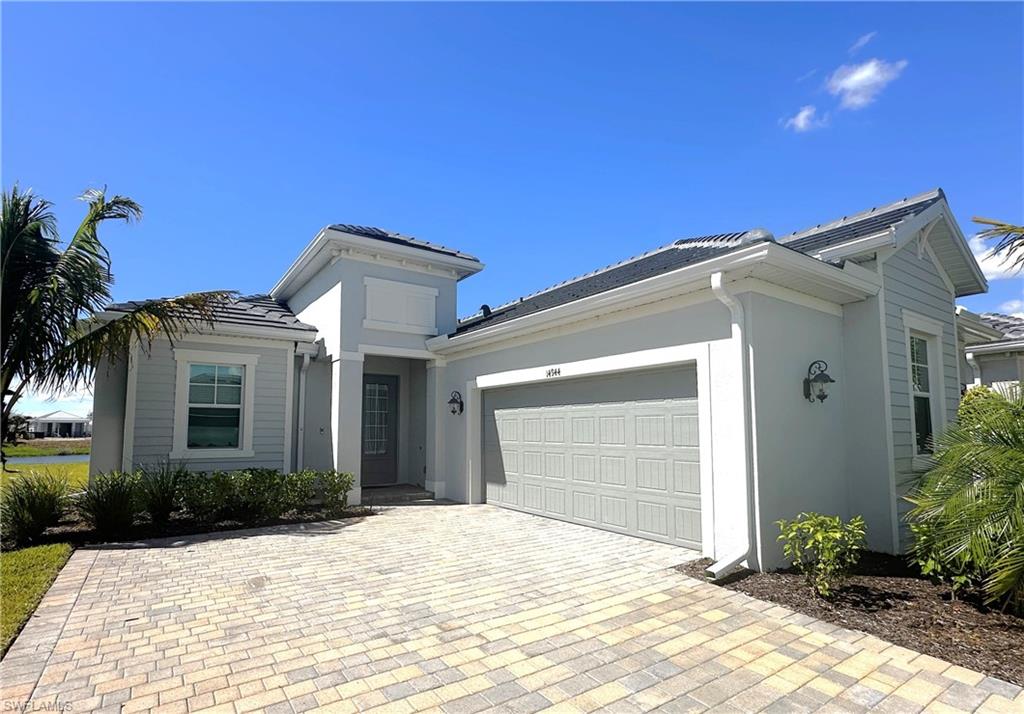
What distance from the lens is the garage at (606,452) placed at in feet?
22.0

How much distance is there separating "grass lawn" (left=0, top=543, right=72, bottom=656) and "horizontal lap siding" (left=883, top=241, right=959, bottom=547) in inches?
359

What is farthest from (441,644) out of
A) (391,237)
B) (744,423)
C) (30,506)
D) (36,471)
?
(391,237)

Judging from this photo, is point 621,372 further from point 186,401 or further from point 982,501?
point 186,401

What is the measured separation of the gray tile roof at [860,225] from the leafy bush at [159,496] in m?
9.94

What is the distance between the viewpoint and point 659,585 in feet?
17.1

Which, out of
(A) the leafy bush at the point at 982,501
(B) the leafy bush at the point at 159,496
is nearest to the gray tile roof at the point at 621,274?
(A) the leafy bush at the point at 982,501

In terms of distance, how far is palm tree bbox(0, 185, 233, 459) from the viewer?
739cm

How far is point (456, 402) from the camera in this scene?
35.9 ft

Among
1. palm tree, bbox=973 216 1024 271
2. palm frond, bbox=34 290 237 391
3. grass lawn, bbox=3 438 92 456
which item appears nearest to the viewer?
palm tree, bbox=973 216 1024 271

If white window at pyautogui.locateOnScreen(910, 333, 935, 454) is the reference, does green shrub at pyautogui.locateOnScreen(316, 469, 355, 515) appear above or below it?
below

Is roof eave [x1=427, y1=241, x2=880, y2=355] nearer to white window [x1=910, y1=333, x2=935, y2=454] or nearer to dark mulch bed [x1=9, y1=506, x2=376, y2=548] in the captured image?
white window [x1=910, y1=333, x2=935, y2=454]

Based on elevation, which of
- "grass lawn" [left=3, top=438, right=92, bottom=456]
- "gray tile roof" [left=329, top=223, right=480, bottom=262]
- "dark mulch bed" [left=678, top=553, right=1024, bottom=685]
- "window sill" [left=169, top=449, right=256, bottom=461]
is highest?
"gray tile roof" [left=329, top=223, right=480, bottom=262]

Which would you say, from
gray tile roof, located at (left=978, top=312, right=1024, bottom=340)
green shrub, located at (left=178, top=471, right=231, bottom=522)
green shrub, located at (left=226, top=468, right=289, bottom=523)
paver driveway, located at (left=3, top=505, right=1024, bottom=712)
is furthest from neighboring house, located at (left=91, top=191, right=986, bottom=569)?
gray tile roof, located at (left=978, top=312, right=1024, bottom=340)

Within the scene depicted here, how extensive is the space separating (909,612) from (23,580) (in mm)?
8474
